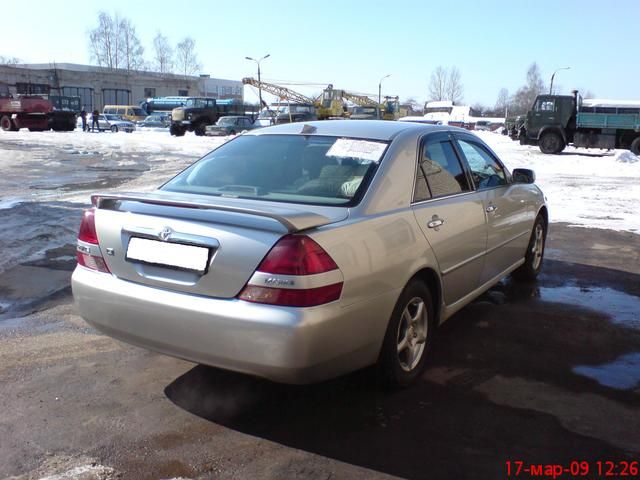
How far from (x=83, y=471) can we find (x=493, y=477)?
183 centimetres

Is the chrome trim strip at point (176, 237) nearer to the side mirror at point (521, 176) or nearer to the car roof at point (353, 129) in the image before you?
the car roof at point (353, 129)

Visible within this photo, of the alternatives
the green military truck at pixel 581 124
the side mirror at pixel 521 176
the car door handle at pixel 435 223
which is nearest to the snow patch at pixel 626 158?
the green military truck at pixel 581 124

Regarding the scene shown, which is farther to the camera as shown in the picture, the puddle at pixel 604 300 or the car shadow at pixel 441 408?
the puddle at pixel 604 300

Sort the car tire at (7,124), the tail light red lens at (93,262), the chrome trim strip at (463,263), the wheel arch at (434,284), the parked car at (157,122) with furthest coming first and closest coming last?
the parked car at (157,122) < the car tire at (7,124) < the chrome trim strip at (463,263) < the wheel arch at (434,284) < the tail light red lens at (93,262)

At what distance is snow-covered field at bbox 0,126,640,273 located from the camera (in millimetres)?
7719

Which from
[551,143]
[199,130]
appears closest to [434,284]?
[551,143]

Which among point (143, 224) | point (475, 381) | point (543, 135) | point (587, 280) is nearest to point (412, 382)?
point (475, 381)

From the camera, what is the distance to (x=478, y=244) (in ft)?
14.3

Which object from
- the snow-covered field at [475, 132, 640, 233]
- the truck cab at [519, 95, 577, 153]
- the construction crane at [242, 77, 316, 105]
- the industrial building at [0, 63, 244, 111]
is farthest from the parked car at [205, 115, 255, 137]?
the industrial building at [0, 63, 244, 111]

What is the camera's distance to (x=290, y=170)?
12.3ft

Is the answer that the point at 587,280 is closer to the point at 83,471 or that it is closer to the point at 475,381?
the point at 475,381

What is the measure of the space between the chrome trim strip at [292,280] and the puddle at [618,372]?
79.9 inches

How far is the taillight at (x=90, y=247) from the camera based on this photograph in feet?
10.8

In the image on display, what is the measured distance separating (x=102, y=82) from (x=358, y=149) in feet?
308
